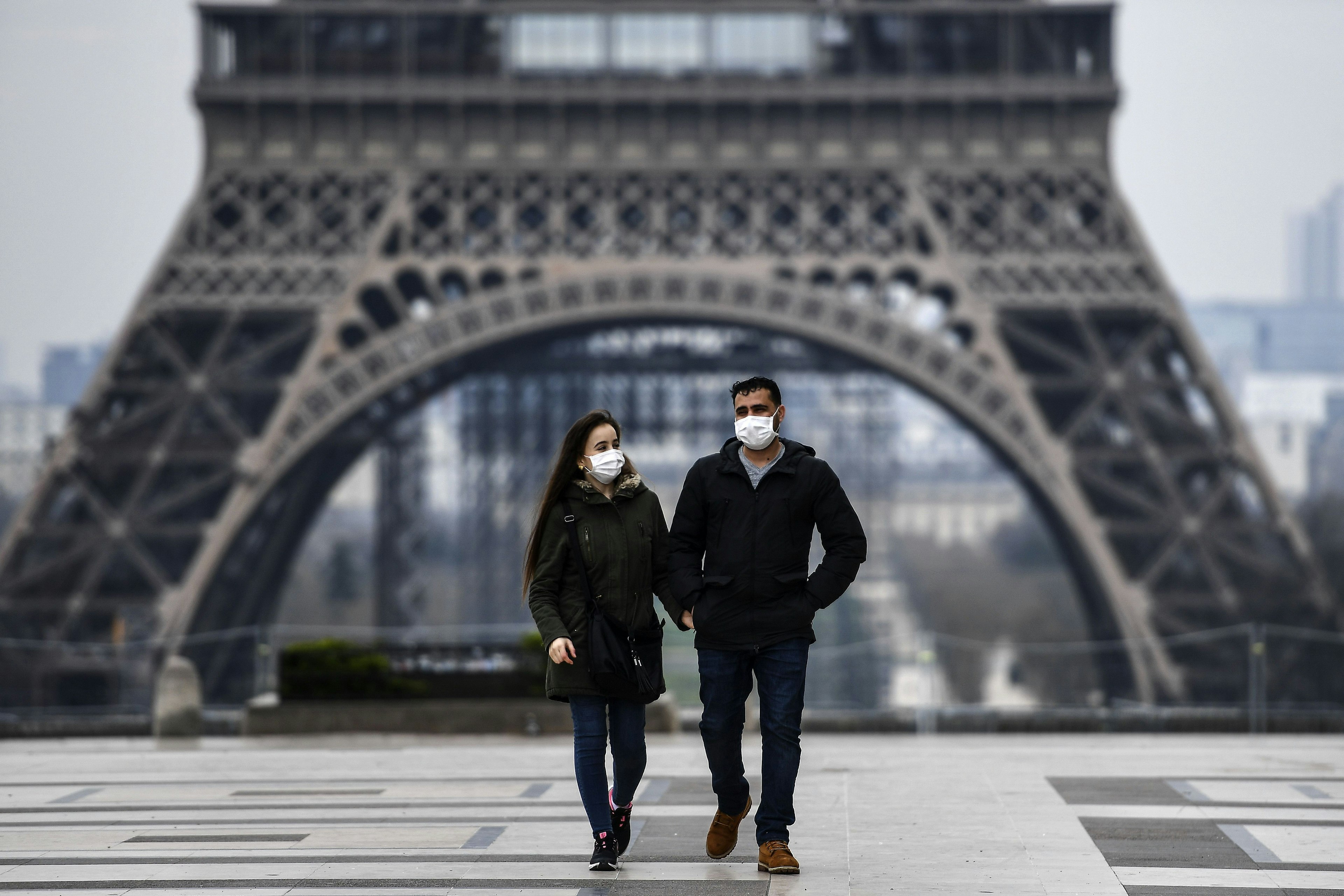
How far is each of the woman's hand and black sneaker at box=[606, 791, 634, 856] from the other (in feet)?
2.09

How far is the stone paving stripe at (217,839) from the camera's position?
329 inches

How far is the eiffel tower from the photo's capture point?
1277 inches

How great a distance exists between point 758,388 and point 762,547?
2.12 ft

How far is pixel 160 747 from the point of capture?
14867 millimetres

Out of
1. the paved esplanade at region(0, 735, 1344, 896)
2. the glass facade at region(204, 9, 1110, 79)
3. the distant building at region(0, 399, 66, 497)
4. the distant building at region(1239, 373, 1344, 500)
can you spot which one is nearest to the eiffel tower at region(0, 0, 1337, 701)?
the glass facade at region(204, 9, 1110, 79)

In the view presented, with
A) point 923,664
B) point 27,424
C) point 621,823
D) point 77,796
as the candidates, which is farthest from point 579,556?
point 27,424

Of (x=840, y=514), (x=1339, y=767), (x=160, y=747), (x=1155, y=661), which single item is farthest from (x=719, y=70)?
(x=840, y=514)

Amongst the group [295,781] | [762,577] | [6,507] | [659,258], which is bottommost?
[6,507]

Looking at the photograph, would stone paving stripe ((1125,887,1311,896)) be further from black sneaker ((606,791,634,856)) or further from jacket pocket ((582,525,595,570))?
jacket pocket ((582,525,595,570))

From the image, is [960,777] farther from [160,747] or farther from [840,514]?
[160,747]

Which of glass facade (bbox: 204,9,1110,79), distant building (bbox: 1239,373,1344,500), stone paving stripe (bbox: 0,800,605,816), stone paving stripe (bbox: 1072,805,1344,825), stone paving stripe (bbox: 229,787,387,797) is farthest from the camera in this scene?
distant building (bbox: 1239,373,1344,500)

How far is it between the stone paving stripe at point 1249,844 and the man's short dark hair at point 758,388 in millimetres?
2811

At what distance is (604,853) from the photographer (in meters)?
7.41

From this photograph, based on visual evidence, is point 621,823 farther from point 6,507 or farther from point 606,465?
point 6,507
